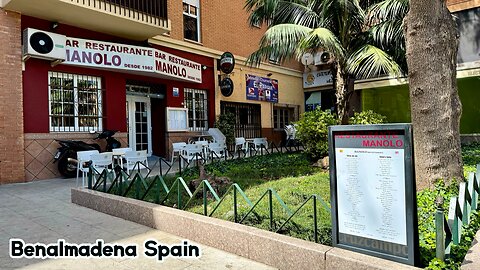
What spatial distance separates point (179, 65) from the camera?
Answer: 1245 centimetres

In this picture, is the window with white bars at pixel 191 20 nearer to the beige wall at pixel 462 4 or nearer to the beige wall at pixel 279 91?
the beige wall at pixel 279 91

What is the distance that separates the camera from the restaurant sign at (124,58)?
9898 mm

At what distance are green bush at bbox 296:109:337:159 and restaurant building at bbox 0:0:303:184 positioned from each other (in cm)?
514

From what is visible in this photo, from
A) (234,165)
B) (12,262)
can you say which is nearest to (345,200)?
(12,262)

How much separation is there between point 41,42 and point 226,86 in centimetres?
732

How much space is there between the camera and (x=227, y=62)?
14523 millimetres

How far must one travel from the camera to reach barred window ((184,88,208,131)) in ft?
45.9

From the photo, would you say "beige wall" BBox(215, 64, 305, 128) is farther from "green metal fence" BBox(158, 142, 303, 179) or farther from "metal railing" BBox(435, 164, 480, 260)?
"metal railing" BBox(435, 164, 480, 260)

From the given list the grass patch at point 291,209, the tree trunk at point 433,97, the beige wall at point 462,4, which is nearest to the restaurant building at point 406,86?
the beige wall at point 462,4

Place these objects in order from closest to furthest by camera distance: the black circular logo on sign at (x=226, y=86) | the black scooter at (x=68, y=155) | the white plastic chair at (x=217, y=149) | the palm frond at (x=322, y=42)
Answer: the palm frond at (x=322, y=42)
the black scooter at (x=68, y=155)
the white plastic chair at (x=217, y=149)
the black circular logo on sign at (x=226, y=86)

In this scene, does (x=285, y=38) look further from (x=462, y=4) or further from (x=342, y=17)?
(x=462, y=4)

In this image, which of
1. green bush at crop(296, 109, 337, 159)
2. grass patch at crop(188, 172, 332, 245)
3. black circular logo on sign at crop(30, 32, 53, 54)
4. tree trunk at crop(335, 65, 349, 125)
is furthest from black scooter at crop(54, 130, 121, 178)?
tree trunk at crop(335, 65, 349, 125)

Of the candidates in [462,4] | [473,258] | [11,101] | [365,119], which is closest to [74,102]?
[11,101]

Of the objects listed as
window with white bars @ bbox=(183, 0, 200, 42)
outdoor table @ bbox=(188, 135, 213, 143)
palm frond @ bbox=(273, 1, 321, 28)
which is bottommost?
outdoor table @ bbox=(188, 135, 213, 143)
